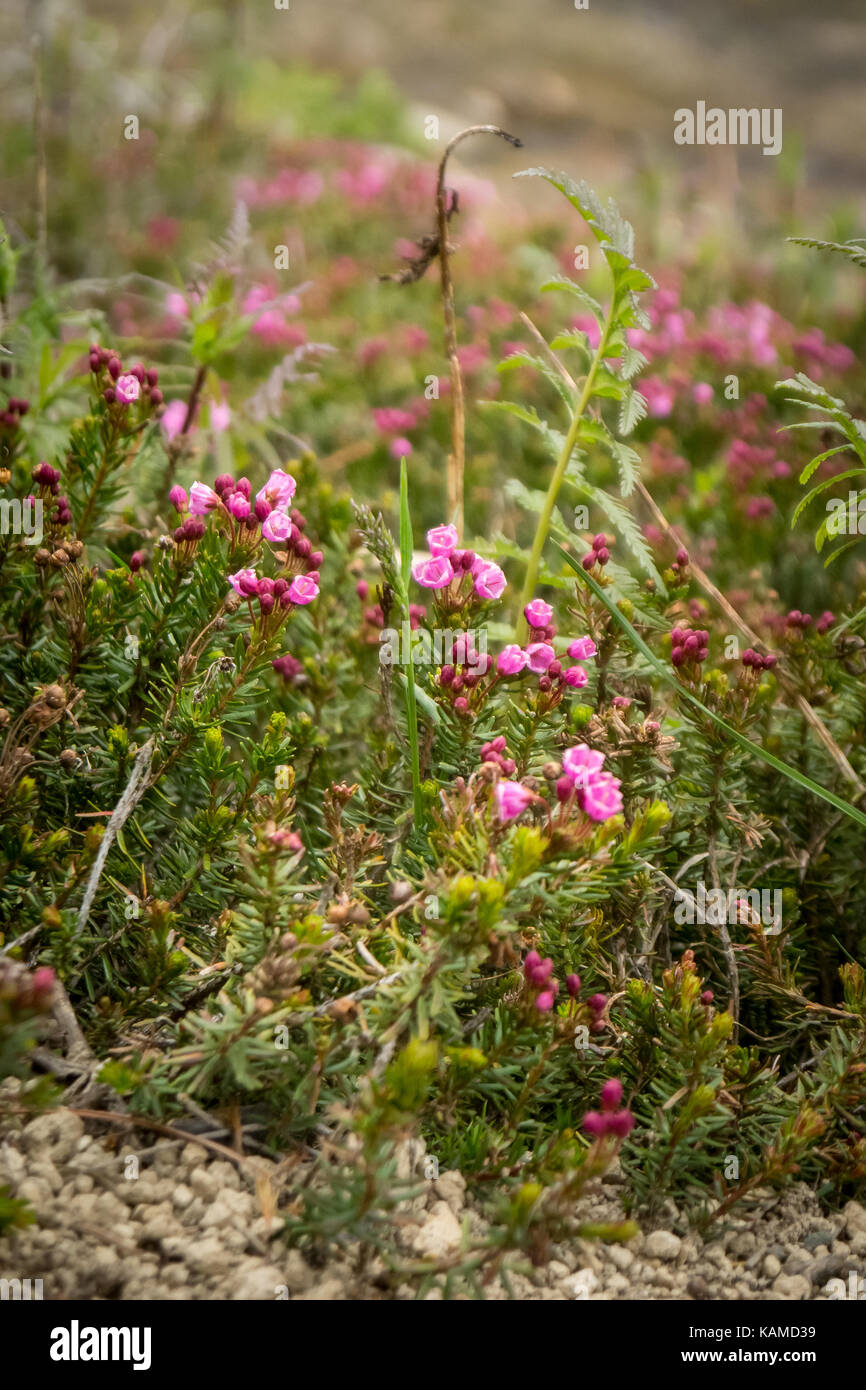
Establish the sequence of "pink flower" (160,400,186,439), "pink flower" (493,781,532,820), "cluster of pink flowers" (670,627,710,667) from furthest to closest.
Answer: "pink flower" (160,400,186,439) → "cluster of pink flowers" (670,627,710,667) → "pink flower" (493,781,532,820)

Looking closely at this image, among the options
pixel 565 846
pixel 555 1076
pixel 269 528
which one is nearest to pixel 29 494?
pixel 269 528

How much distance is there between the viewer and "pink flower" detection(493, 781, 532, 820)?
1688mm

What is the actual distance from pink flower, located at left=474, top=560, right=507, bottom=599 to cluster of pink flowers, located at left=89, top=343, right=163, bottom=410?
87 cm

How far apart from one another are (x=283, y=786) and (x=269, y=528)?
0.49 metres

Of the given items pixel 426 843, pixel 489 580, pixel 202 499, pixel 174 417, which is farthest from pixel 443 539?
pixel 174 417

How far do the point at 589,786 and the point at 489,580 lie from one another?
1.90 feet

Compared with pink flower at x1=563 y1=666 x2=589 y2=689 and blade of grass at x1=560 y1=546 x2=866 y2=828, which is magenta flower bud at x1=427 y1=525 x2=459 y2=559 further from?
pink flower at x1=563 y1=666 x2=589 y2=689

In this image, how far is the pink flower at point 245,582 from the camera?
1.98 metres

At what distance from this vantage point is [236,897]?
210 cm

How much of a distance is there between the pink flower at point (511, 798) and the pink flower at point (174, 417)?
7.36 ft

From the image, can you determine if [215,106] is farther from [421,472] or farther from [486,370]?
[421,472]

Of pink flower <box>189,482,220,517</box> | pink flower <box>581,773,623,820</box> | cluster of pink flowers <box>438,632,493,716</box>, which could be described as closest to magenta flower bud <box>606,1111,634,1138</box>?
pink flower <box>581,773,623,820</box>

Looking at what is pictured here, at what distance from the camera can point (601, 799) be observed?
170cm

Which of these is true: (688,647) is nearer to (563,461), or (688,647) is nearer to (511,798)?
(563,461)
